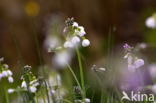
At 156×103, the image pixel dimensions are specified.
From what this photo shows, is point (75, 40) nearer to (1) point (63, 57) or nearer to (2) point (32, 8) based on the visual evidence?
(1) point (63, 57)

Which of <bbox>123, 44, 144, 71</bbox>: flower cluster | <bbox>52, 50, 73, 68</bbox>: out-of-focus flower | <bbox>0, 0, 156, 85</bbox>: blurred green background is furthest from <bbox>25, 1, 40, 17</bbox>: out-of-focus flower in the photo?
<bbox>123, 44, 144, 71</bbox>: flower cluster

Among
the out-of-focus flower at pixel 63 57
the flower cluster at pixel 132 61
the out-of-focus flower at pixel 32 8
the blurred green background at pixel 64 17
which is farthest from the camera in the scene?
the out-of-focus flower at pixel 32 8

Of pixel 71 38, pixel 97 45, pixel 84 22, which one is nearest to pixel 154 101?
pixel 71 38

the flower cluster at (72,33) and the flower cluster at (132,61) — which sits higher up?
the flower cluster at (72,33)

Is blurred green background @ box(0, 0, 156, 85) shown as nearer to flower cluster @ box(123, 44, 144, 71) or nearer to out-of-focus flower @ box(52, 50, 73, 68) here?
out-of-focus flower @ box(52, 50, 73, 68)

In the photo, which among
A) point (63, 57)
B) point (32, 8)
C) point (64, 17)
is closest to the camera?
point (63, 57)

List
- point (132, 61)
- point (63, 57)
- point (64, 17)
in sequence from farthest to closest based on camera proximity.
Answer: point (64, 17), point (63, 57), point (132, 61)

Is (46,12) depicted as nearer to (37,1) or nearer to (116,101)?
(37,1)

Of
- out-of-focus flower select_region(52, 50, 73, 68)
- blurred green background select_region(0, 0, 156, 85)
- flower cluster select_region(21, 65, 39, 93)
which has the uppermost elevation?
blurred green background select_region(0, 0, 156, 85)

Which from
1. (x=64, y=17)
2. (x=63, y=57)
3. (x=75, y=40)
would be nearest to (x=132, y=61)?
(x=75, y=40)

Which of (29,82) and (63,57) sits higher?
(63,57)

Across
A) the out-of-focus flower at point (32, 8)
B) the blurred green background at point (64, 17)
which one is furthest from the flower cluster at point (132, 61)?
the out-of-focus flower at point (32, 8)

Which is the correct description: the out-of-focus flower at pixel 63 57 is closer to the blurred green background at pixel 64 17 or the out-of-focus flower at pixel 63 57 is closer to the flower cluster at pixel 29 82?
the flower cluster at pixel 29 82
